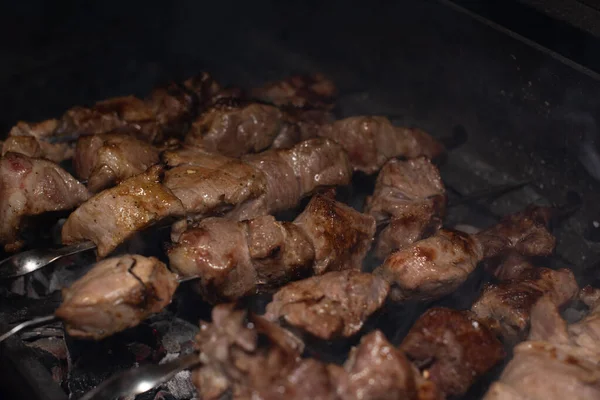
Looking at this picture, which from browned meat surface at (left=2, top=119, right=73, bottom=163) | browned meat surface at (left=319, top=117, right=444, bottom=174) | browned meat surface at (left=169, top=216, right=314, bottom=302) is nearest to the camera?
browned meat surface at (left=169, top=216, right=314, bottom=302)

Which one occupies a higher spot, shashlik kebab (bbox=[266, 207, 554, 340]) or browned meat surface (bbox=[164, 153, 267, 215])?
browned meat surface (bbox=[164, 153, 267, 215])

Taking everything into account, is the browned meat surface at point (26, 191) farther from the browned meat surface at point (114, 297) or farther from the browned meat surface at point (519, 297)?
the browned meat surface at point (519, 297)

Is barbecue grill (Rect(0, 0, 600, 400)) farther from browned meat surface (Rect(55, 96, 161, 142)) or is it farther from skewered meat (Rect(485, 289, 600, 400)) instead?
browned meat surface (Rect(55, 96, 161, 142))

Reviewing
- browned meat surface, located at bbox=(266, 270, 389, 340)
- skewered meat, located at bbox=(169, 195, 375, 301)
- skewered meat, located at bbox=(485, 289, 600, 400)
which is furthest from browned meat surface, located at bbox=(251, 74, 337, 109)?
skewered meat, located at bbox=(485, 289, 600, 400)

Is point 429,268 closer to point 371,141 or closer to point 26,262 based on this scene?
point 371,141

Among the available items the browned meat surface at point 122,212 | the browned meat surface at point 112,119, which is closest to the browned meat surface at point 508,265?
the browned meat surface at point 122,212

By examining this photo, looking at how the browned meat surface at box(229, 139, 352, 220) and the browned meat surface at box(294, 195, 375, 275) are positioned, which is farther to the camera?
the browned meat surface at box(229, 139, 352, 220)

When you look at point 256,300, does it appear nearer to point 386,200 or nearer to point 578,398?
point 386,200
